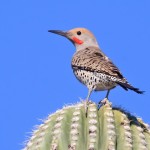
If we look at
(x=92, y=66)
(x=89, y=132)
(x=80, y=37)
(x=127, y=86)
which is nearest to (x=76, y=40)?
(x=80, y=37)

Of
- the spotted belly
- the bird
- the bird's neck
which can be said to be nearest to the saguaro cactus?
the bird

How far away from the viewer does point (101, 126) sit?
4.27m

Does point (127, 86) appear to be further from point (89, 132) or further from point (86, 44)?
point (86, 44)

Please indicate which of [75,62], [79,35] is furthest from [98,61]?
[79,35]

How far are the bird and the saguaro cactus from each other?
0.36m

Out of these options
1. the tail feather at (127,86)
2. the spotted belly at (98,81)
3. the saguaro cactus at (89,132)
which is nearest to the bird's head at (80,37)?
the spotted belly at (98,81)

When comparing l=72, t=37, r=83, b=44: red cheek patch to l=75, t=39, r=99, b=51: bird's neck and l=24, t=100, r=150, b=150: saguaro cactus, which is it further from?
l=24, t=100, r=150, b=150: saguaro cactus

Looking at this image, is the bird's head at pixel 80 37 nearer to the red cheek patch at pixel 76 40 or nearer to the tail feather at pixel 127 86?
the red cheek patch at pixel 76 40

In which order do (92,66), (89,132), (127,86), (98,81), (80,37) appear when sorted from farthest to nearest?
(80,37) → (92,66) → (98,81) → (127,86) → (89,132)

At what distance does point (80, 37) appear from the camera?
664 centimetres

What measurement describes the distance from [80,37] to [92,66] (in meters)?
1.12

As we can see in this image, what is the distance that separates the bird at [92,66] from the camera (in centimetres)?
531

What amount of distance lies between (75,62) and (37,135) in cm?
182

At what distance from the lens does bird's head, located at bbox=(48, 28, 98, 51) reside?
6.63 m
